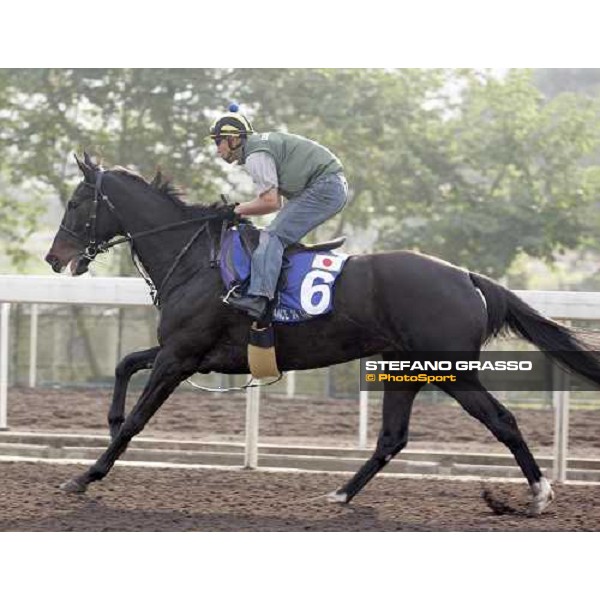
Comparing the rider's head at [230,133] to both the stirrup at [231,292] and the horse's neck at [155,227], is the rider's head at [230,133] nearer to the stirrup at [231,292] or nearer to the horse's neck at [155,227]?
the horse's neck at [155,227]

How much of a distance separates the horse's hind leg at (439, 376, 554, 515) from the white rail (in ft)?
5.63

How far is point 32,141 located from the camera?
19.5m

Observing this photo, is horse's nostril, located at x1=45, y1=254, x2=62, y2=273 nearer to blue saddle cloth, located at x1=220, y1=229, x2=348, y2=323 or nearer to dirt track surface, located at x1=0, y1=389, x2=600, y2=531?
blue saddle cloth, located at x1=220, y1=229, x2=348, y2=323

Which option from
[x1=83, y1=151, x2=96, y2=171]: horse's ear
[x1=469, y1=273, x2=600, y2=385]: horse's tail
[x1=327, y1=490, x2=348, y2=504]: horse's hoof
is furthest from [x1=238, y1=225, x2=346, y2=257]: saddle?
[x1=327, y1=490, x2=348, y2=504]: horse's hoof

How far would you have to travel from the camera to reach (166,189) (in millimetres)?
7875

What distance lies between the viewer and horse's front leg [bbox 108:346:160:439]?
7.50 metres

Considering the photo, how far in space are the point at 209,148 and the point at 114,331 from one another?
11.5 ft

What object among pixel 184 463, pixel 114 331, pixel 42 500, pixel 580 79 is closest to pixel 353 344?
pixel 42 500

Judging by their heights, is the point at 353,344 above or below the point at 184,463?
above

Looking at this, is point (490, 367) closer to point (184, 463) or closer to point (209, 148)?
point (184, 463)

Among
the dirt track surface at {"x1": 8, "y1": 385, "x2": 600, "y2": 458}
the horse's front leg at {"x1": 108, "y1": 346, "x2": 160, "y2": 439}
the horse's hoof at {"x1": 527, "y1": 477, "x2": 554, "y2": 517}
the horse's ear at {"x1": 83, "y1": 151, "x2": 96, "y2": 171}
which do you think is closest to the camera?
the horse's hoof at {"x1": 527, "y1": 477, "x2": 554, "y2": 517}

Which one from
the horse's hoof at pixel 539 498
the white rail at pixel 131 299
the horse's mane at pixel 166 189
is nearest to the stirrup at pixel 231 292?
the horse's mane at pixel 166 189

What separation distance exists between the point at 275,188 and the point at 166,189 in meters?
1.06

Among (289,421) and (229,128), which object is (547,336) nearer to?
(229,128)
